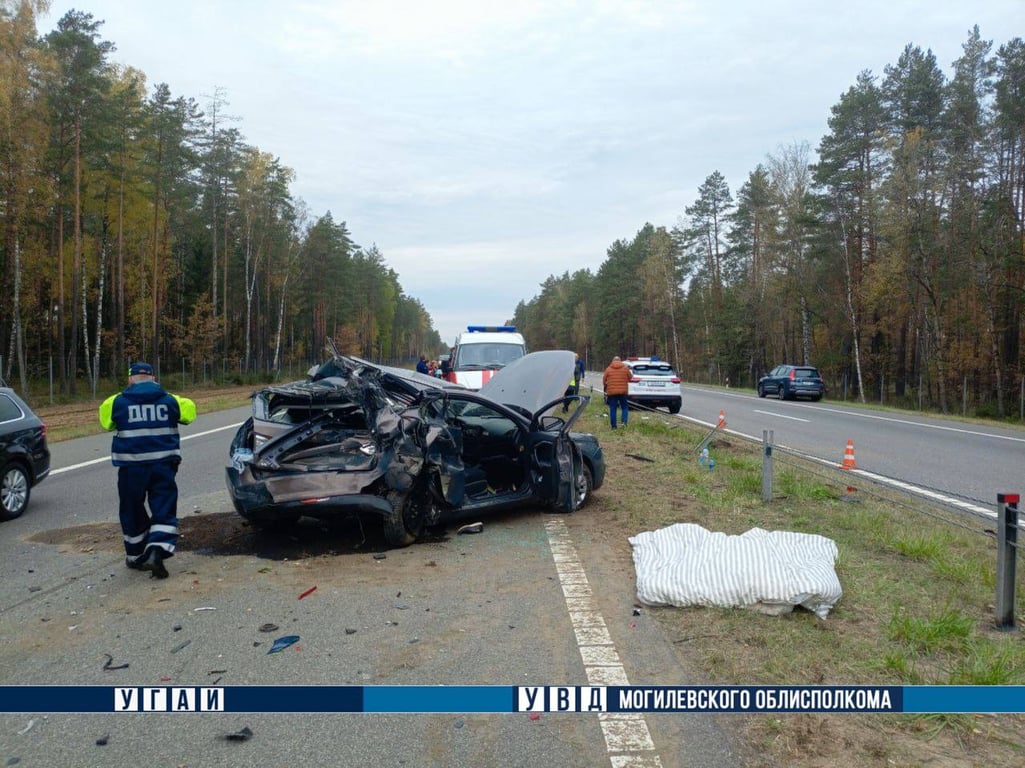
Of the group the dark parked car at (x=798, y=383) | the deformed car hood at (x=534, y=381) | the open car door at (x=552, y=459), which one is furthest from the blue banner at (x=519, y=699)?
the dark parked car at (x=798, y=383)

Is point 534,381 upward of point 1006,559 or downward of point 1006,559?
upward

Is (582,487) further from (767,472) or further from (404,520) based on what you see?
(404,520)

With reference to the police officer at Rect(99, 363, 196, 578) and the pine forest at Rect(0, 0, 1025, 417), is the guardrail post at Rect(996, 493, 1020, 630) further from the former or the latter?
the pine forest at Rect(0, 0, 1025, 417)

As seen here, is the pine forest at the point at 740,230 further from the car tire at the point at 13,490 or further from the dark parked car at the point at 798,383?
the car tire at the point at 13,490

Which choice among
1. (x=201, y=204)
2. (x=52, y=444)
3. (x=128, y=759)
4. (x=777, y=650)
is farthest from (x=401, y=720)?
(x=201, y=204)

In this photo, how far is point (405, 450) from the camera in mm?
6391

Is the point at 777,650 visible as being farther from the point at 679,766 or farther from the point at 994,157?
the point at 994,157

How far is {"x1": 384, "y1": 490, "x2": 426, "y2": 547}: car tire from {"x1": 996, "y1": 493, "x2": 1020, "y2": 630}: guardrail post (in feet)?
14.3

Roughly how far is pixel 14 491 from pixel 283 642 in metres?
5.42

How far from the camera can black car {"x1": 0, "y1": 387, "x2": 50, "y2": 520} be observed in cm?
786

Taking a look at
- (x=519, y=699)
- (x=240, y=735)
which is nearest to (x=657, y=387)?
(x=240, y=735)

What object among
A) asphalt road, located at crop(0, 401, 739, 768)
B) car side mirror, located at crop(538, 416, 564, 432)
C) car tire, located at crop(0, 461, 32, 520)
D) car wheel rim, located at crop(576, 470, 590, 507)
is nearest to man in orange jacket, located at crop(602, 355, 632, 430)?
car wheel rim, located at crop(576, 470, 590, 507)

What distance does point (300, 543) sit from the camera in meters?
6.85

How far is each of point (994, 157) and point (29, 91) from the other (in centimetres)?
3936
